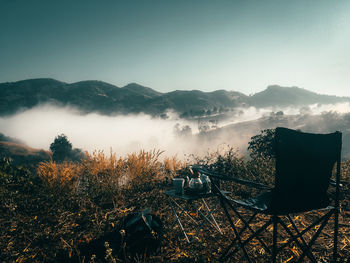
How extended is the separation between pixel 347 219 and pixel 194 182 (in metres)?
2.76

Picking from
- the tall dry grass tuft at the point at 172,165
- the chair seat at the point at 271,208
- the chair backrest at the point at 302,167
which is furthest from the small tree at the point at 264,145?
the chair backrest at the point at 302,167

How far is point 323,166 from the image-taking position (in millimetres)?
1768

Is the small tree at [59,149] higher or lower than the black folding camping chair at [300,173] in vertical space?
lower

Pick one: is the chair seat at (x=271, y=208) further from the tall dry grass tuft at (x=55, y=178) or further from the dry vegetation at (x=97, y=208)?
the tall dry grass tuft at (x=55, y=178)

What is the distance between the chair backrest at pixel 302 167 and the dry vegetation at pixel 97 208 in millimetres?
Answer: 1015

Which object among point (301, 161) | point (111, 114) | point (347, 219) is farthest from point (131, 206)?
point (111, 114)

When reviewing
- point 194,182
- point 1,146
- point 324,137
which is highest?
point 324,137

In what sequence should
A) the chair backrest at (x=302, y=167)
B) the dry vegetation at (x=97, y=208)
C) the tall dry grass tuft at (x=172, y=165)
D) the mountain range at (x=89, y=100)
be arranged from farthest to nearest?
1. the mountain range at (x=89, y=100)
2. the tall dry grass tuft at (x=172, y=165)
3. the dry vegetation at (x=97, y=208)
4. the chair backrest at (x=302, y=167)

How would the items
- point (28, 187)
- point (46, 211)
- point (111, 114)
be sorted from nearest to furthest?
point (46, 211) → point (28, 187) → point (111, 114)

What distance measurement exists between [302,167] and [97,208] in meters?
3.18

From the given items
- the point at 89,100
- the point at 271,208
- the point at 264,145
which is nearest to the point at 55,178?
the point at 271,208

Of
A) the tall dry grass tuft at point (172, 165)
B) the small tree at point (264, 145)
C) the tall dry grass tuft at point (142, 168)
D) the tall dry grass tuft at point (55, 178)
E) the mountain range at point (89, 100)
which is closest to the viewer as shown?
the tall dry grass tuft at point (55, 178)

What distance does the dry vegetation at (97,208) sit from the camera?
2344mm

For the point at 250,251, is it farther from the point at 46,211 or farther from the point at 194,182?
the point at 46,211
